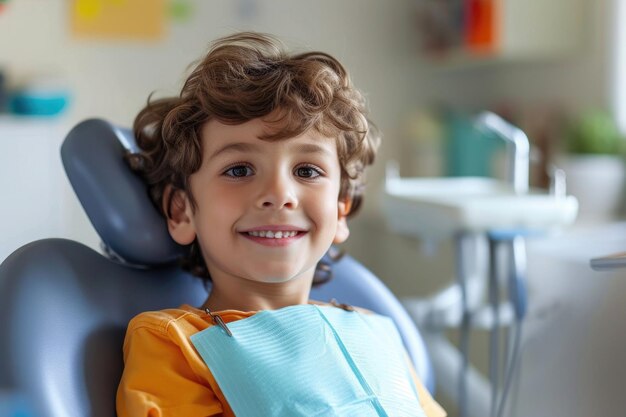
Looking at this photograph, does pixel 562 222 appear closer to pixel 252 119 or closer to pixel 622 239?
pixel 622 239

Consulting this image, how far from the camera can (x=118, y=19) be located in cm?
333

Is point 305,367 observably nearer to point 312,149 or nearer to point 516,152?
point 312,149

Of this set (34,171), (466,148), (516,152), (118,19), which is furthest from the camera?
(466,148)

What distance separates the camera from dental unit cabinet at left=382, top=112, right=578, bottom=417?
1.98m

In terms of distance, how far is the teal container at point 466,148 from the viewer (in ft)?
11.1

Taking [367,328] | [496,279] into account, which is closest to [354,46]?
[496,279]

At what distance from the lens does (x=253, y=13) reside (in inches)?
137

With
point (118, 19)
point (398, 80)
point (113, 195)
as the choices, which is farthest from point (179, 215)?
point (398, 80)

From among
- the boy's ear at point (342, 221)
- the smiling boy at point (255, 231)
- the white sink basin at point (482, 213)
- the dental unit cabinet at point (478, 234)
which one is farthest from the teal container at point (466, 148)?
the smiling boy at point (255, 231)

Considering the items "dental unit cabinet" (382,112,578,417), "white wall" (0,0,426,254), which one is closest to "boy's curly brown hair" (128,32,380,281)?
"dental unit cabinet" (382,112,578,417)

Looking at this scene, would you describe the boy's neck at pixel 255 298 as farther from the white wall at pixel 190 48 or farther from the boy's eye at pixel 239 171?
the white wall at pixel 190 48

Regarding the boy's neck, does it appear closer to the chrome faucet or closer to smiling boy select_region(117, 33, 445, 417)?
smiling boy select_region(117, 33, 445, 417)

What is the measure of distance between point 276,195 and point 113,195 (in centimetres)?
22

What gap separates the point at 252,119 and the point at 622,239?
0.78 metres
